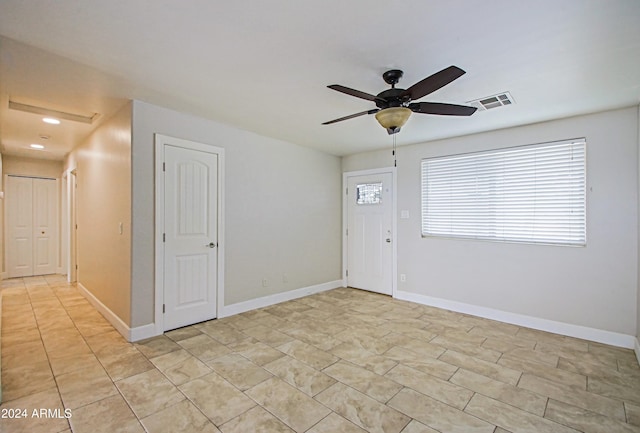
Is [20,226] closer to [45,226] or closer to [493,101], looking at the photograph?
[45,226]

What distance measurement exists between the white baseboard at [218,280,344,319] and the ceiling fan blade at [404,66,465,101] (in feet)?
11.0

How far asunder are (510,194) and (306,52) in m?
3.26

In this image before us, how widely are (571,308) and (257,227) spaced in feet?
13.3

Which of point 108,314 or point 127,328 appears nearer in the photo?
point 127,328

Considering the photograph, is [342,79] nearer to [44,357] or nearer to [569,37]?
[569,37]

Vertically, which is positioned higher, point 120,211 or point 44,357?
point 120,211

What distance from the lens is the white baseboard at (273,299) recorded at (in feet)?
13.3

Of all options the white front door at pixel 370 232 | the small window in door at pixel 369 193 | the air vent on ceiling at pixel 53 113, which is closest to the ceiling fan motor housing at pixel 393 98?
the white front door at pixel 370 232

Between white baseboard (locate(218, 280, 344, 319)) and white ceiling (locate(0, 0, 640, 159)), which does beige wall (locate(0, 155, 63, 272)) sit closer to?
white ceiling (locate(0, 0, 640, 159))

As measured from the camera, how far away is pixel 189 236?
3660mm

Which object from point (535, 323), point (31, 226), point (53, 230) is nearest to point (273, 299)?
point (535, 323)

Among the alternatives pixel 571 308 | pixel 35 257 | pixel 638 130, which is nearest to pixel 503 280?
pixel 571 308

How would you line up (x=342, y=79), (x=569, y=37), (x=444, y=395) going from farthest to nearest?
(x=342, y=79)
(x=444, y=395)
(x=569, y=37)

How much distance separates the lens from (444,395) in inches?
90.0
